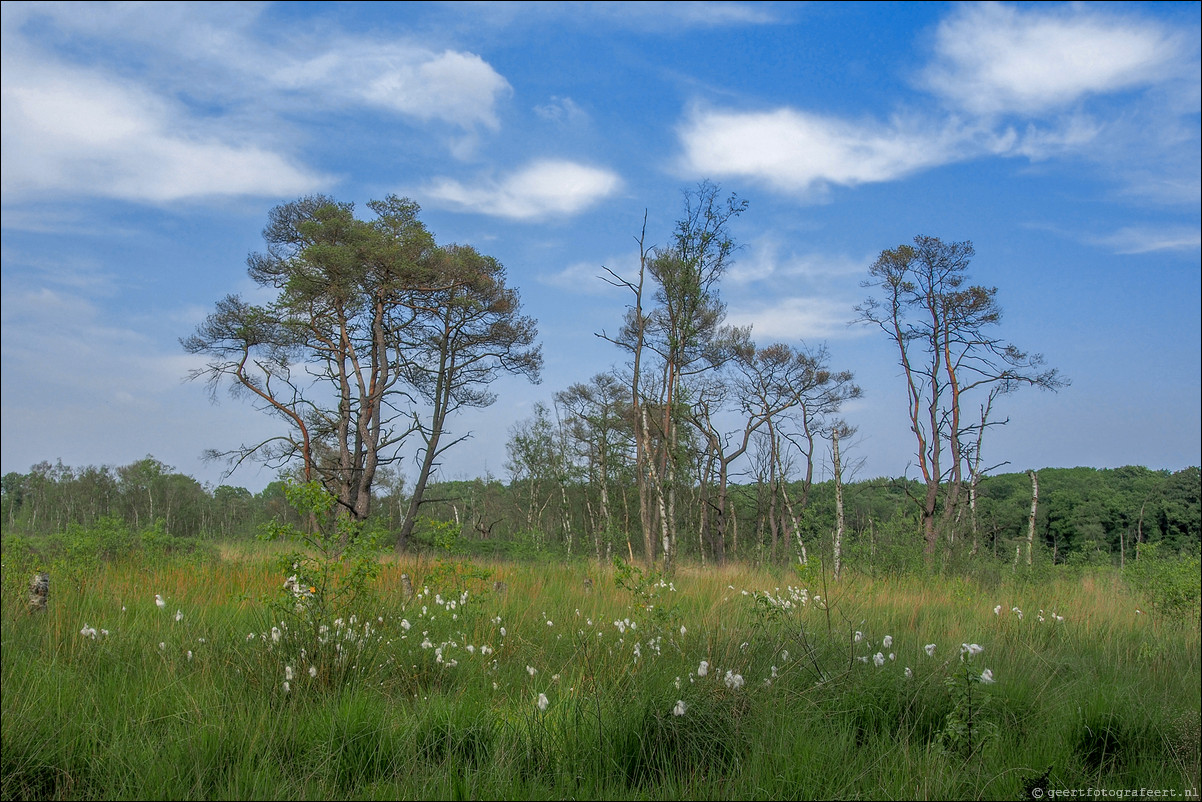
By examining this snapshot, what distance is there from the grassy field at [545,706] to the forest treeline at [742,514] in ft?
4.52

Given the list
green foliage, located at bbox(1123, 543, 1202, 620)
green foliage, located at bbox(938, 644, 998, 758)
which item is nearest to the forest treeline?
green foliage, located at bbox(1123, 543, 1202, 620)

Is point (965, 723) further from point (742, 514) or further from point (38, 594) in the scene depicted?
point (742, 514)

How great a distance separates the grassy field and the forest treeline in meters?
1.38

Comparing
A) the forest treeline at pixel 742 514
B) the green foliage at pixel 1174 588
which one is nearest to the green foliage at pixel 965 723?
the forest treeline at pixel 742 514

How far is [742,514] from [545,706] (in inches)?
1585

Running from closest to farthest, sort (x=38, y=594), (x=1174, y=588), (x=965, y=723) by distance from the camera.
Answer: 1. (x=965, y=723)
2. (x=38, y=594)
3. (x=1174, y=588)

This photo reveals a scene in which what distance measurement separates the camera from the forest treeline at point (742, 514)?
591 inches

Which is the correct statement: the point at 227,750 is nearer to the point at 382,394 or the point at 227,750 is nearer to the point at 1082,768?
the point at 1082,768

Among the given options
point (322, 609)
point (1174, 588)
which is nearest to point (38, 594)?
point (322, 609)

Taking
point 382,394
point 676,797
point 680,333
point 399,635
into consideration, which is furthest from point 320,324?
point 676,797

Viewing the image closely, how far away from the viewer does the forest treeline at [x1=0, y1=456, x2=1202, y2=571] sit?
49.2 feet

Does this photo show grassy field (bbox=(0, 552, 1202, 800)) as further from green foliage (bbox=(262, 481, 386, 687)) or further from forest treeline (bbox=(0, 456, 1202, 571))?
forest treeline (bbox=(0, 456, 1202, 571))

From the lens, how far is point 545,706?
3273mm

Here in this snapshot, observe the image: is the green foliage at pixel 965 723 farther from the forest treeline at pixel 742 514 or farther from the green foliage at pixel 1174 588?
the green foliage at pixel 1174 588
